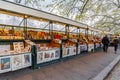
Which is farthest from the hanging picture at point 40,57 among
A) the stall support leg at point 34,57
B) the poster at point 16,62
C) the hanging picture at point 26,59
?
the poster at point 16,62

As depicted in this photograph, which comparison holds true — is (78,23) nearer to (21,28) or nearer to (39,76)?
(21,28)

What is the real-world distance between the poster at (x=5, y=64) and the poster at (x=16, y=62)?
0.74 feet

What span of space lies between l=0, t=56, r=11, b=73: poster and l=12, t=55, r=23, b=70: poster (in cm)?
23

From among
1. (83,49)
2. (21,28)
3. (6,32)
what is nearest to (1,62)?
(6,32)

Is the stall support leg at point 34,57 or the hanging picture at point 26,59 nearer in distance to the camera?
the hanging picture at point 26,59

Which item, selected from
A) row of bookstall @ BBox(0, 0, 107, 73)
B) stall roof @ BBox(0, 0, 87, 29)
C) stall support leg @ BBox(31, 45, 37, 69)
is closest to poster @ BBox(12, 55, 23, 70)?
row of bookstall @ BBox(0, 0, 107, 73)

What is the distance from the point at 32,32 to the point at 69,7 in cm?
327

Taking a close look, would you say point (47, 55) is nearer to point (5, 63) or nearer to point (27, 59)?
point (27, 59)

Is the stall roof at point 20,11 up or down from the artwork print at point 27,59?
up

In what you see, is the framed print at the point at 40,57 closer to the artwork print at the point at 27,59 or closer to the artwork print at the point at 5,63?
the artwork print at the point at 27,59

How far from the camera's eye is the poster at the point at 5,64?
7.03m

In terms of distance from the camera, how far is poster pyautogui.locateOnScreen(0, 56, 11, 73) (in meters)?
7.03

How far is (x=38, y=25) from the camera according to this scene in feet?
38.2

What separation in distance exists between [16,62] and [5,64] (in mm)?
620
